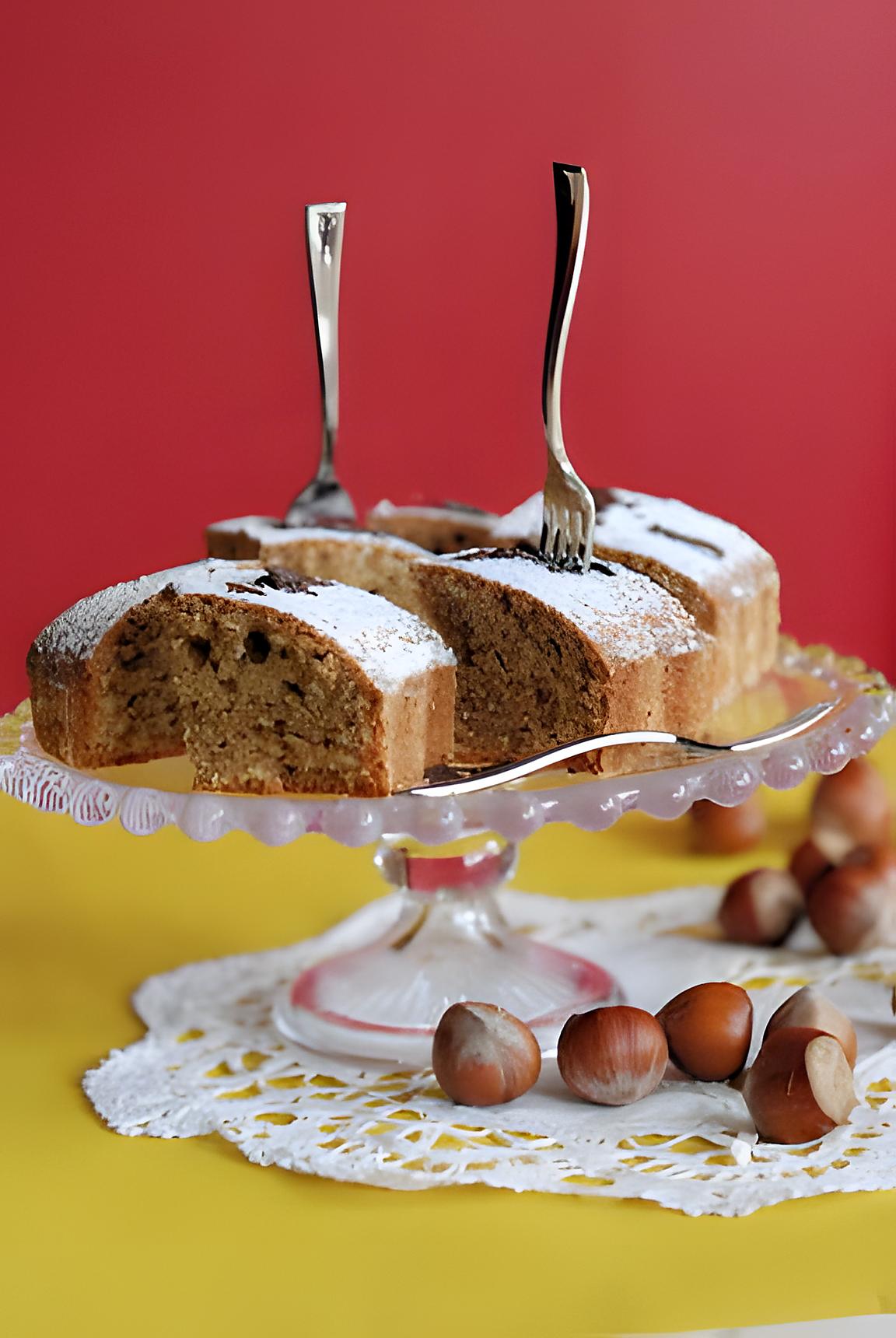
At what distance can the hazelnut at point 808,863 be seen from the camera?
1.92 metres

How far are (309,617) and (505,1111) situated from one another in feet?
1.61

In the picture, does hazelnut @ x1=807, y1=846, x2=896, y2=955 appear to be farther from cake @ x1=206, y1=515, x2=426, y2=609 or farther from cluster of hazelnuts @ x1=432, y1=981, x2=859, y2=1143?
cake @ x1=206, y1=515, x2=426, y2=609

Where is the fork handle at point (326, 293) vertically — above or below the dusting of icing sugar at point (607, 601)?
above

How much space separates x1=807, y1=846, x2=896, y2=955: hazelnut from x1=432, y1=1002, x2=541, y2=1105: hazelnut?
1.67ft

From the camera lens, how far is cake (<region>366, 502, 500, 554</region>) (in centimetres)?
203

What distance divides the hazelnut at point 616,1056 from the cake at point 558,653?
0.24m

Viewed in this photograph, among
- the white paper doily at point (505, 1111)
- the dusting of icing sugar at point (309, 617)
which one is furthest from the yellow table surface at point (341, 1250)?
the dusting of icing sugar at point (309, 617)

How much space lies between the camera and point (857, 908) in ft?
5.93

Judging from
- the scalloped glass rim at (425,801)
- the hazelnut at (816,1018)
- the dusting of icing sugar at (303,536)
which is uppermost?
the dusting of icing sugar at (303,536)

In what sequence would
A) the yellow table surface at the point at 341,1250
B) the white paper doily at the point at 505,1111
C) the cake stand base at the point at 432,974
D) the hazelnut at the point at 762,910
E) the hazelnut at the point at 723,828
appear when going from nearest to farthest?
the yellow table surface at the point at 341,1250 → the white paper doily at the point at 505,1111 → the cake stand base at the point at 432,974 → the hazelnut at the point at 762,910 → the hazelnut at the point at 723,828

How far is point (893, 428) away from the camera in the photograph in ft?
13.1

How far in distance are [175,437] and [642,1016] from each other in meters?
2.35

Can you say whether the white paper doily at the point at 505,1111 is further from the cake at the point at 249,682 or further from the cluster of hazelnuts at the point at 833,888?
the cake at the point at 249,682

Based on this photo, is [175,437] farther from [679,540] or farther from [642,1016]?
[642,1016]
